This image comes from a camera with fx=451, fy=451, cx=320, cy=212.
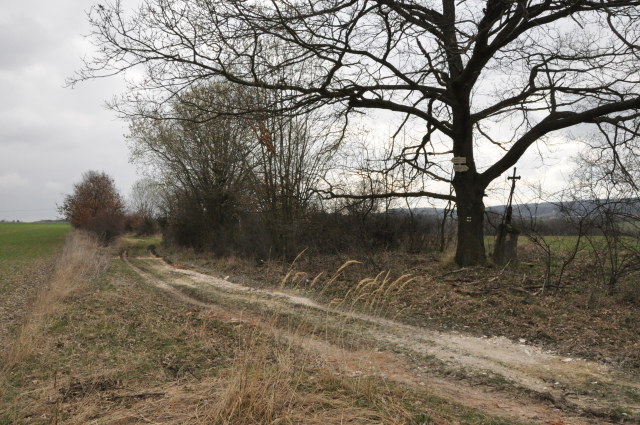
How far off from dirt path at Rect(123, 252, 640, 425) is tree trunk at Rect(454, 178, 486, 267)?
471 cm

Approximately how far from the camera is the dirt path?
4.91m

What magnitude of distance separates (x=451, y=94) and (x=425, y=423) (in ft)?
31.6

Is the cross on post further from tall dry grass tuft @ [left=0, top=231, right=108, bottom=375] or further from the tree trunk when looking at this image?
tall dry grass tuft @ [left=0, top=231, right=108, bottom=375]

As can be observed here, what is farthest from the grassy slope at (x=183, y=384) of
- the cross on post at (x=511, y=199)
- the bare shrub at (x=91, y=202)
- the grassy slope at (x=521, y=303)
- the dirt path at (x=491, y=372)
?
the bare shrub at (x=91, y=202)

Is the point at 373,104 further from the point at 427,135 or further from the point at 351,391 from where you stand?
the point at 351,391

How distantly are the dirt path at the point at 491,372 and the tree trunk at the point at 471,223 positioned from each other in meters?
4.71

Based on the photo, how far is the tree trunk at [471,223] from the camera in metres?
12.6

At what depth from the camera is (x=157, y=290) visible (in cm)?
1439

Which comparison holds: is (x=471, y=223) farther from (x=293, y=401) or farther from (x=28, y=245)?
(x=28, y=245)

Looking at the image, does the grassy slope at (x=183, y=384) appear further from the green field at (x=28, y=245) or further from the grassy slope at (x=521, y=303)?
the green field at (x=28, y=245)

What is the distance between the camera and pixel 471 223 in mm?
12586

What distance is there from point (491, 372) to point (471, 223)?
699 centimetres

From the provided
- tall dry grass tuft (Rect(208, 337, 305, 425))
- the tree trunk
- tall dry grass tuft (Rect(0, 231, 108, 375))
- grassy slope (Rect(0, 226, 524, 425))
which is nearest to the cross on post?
the tree trunk

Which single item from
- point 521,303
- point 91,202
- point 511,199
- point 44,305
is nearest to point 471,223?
point 511,199
